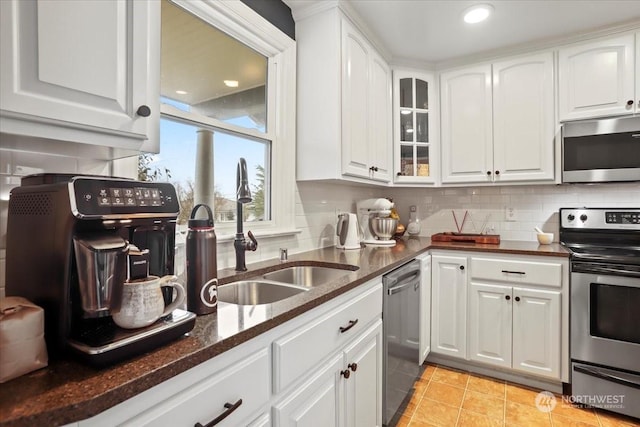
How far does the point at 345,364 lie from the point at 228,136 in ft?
4.18

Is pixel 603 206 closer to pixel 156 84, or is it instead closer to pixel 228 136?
pixel 228 136

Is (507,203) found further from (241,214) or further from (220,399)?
(220,399)

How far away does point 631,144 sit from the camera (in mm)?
2246

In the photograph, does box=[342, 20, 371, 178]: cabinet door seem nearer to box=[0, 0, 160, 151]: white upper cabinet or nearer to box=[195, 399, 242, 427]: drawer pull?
box=[0, 0, 160, 151]: white upper cabinet

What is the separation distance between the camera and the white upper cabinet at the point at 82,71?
68cm

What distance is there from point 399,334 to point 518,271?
3.28ft

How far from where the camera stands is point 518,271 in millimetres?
2273

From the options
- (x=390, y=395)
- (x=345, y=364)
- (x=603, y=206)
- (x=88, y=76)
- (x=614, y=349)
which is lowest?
(x=390, y=395)

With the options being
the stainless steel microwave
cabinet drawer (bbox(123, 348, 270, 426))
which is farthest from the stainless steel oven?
cabinet drawer (bbox(123, 348, 270, 426))

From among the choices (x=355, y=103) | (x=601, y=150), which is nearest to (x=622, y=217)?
(x=601, y=150)

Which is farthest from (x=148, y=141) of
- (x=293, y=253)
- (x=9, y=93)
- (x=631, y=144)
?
(x=631, y=144)

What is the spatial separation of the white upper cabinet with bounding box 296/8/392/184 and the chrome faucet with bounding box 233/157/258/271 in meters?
0.71

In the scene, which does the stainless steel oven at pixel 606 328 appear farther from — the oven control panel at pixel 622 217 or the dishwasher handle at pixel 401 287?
the dishwasher handle at pixel 401 287

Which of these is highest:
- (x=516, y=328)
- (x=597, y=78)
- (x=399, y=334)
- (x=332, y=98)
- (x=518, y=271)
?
(x=597, y=78)
